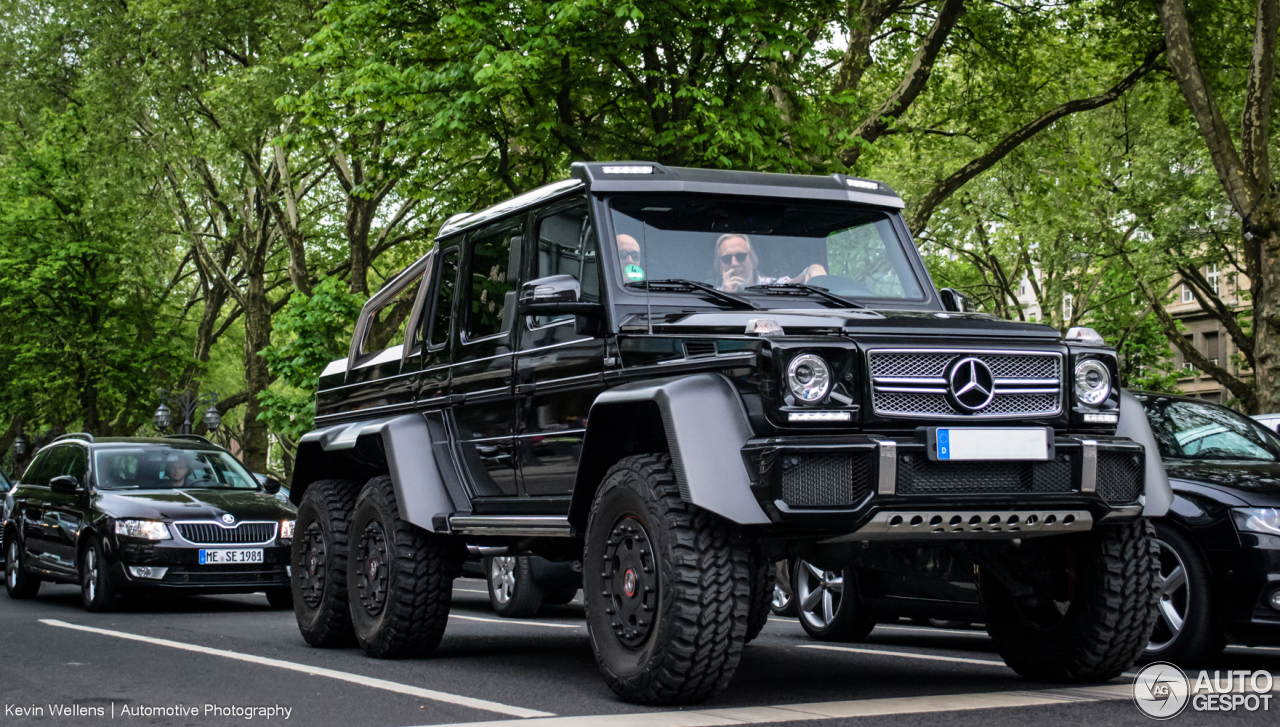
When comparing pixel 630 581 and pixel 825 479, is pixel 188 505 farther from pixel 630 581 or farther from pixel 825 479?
pixel 825 479

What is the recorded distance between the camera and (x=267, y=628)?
35.7 feet

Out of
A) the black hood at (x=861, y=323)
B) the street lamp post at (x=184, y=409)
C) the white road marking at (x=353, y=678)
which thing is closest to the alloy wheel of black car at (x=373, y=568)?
the white road marking at (x=353, y=678)

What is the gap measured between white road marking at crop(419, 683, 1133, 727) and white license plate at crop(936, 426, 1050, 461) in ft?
3.41

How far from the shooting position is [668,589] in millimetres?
5477

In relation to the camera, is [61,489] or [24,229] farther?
[24,229]

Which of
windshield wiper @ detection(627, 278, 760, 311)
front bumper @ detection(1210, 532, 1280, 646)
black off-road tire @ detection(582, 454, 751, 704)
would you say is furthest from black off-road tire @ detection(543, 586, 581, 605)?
black off-road tire @ detection(582, 454, 751, 704)

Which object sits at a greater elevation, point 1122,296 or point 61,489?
point 1122,296

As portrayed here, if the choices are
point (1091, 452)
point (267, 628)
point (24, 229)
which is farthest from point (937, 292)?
point (24, 229)

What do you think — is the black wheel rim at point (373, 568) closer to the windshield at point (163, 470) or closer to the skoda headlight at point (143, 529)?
the skoda headlight at point (143, 529)

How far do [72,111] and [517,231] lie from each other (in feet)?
94.8

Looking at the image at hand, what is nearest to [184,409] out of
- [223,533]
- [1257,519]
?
[223,533]

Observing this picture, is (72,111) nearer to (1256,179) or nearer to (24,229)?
(24,229)

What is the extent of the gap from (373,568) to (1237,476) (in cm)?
491

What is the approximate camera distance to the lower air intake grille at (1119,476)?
5820 mm
